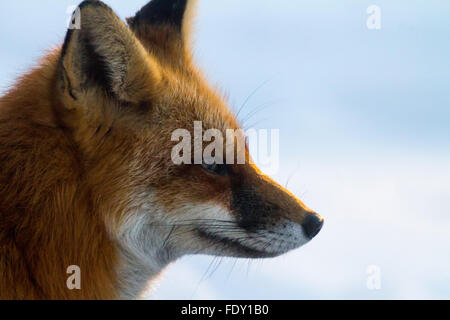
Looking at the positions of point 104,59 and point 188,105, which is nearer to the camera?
point 104,59

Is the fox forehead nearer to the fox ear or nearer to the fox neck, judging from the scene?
the fox ear

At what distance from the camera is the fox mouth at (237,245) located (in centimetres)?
439

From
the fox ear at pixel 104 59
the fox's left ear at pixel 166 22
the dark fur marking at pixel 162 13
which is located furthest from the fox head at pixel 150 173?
the dark fur marking at pixel 162 13

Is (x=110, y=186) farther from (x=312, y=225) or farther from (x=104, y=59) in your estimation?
(x=312, y=225)

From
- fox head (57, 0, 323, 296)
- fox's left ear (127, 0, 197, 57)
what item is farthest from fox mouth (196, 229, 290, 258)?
fox's left ear (127, 0, 197, 57)

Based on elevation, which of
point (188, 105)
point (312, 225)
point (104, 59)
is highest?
point (104, 59)

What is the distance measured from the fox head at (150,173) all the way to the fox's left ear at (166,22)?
0.57 meters

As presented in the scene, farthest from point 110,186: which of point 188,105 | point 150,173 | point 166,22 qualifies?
point 166,22

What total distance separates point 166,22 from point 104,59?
4.45 feet

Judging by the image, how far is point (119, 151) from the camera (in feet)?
13.9

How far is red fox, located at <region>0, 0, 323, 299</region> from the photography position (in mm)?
3957

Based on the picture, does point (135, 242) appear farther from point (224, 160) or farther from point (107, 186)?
point (224, 160)

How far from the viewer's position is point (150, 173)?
14.0 feet
